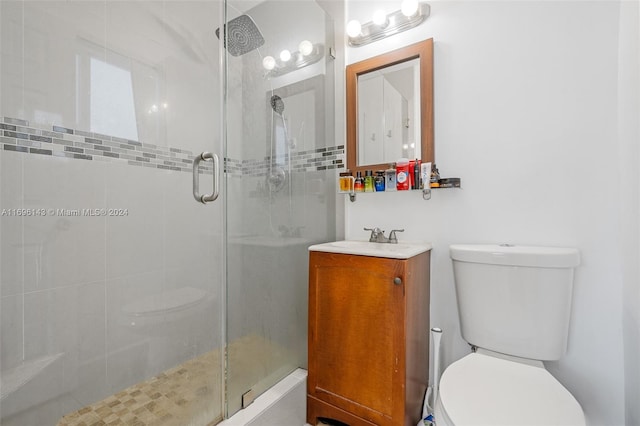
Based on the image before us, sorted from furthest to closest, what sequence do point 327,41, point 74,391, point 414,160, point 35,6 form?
point 327,41 < point 414,160 < point 74,391 < point 35,6

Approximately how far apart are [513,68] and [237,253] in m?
1.44

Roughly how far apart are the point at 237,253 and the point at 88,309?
2.43 ft

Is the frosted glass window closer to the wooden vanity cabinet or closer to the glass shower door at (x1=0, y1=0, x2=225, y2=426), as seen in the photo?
the glass shower door at (x1=0, y1=0, x2=225, y2=426)

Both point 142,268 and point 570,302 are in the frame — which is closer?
point 570,302

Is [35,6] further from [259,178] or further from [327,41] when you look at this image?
[327,41]

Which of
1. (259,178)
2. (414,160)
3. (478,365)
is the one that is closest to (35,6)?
(259,178)

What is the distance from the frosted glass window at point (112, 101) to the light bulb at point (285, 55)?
2.42 feet

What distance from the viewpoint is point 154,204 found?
5.07 ft

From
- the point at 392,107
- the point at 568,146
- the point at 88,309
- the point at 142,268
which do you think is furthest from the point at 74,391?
the point at 568,146

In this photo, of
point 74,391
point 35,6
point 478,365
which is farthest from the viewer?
point 74,391

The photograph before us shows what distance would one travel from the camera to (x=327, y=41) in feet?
5.71

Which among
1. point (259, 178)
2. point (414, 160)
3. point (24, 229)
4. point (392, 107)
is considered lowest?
point (24, 229)

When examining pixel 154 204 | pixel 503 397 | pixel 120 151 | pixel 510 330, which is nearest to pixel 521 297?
pixel 510 330

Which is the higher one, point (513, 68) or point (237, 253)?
point (513, 68)
